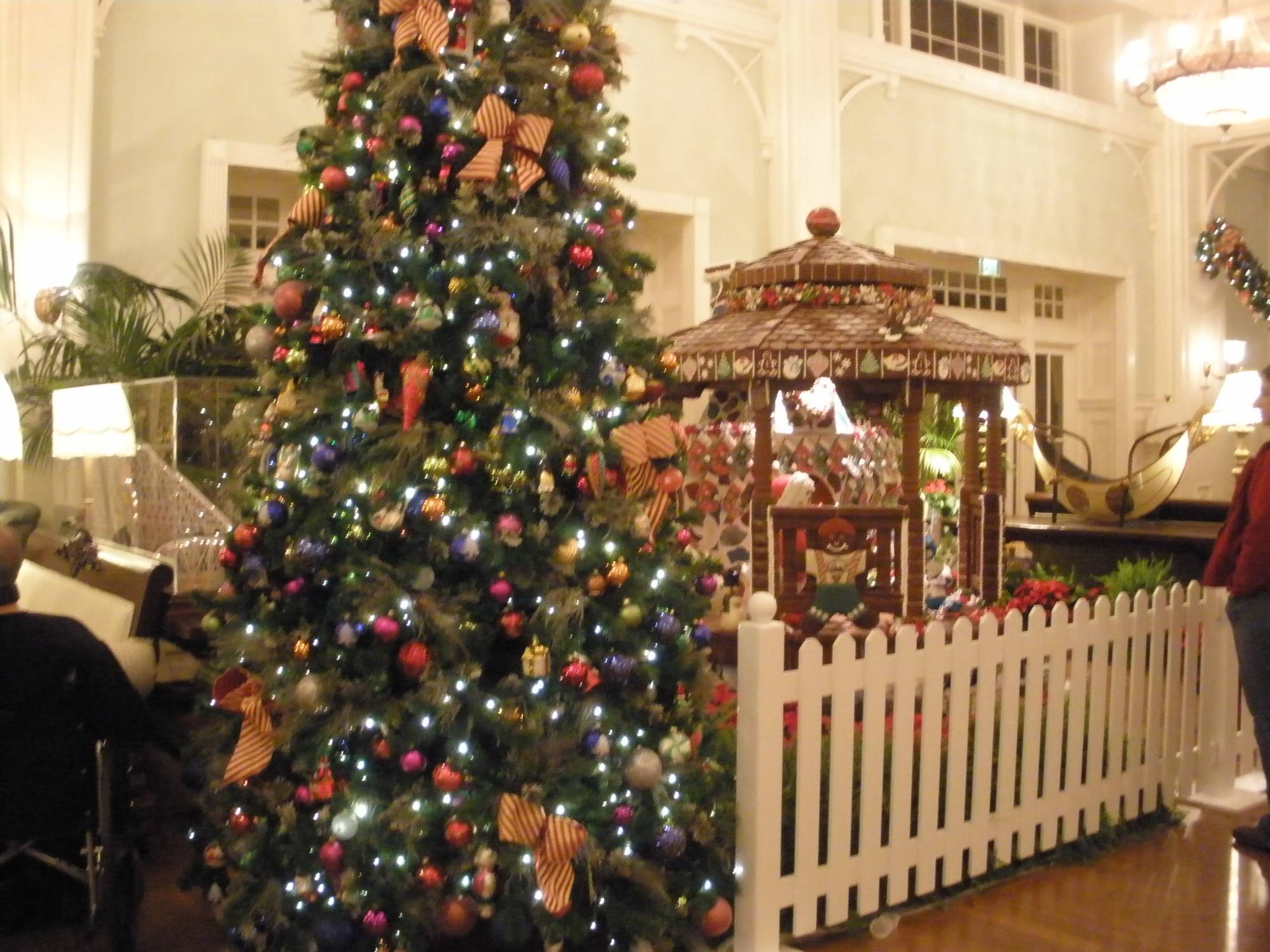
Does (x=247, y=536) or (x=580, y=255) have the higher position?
(x=580, y=255)

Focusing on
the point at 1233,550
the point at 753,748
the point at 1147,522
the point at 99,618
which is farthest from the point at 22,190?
the point at 1147,522

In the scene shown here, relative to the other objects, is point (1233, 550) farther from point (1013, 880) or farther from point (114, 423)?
point (114, 423)

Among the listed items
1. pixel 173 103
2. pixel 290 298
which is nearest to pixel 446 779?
pixel 290 298

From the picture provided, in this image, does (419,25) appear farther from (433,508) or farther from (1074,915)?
(1074,915)

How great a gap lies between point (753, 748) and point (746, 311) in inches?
103

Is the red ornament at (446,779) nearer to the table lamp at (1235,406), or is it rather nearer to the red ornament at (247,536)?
the red ornament at (247,536)

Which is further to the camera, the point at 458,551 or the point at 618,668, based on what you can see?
the point at 618,668

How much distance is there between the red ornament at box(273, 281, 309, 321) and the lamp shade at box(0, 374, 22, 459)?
7.27ft

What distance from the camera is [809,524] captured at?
15.1ft

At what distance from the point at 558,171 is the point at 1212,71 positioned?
585 cm

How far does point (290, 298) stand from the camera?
282 centimetres

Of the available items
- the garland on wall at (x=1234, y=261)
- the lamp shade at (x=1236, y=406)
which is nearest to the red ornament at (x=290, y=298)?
the lamp shade at (x=1236, y=406)

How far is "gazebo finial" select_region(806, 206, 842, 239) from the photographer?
5238mm

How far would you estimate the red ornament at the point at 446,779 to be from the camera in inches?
105
